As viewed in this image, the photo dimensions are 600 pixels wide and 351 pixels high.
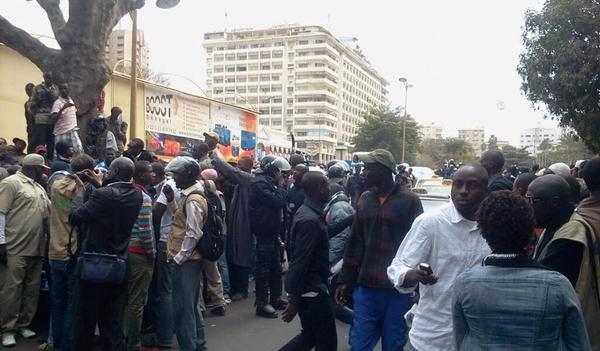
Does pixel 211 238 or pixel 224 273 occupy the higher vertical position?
pixel 211 238

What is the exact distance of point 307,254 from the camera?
14.4 feet

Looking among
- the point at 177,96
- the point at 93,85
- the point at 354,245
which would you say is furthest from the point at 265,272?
the point at 177,96

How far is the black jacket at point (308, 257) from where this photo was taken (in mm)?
4379

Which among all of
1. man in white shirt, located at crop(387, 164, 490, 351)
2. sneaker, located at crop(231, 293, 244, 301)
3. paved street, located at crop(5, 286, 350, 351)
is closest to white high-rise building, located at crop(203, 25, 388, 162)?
sneaker, located at crop(231, 293, 244, 301)

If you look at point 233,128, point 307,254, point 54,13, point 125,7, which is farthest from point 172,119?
point 307,254

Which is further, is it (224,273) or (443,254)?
(224,273)

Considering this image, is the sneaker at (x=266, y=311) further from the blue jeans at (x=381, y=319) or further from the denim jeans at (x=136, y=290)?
the blue jeans at (x=381, y=319)

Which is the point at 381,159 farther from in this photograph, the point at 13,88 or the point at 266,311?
the point at 13,88

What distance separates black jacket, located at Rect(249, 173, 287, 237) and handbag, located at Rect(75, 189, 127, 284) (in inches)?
103

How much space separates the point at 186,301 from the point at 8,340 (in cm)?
206

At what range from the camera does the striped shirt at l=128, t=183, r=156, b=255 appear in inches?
210

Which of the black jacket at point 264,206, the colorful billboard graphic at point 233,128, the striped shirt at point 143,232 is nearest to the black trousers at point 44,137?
the black jacket at point 264,206

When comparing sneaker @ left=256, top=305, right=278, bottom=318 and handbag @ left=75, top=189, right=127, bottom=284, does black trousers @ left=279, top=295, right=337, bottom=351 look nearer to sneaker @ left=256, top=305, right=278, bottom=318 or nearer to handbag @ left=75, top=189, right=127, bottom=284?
handbag @ left=75, top=189, right=127, bottom=284

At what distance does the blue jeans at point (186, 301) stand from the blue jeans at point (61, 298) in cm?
105
